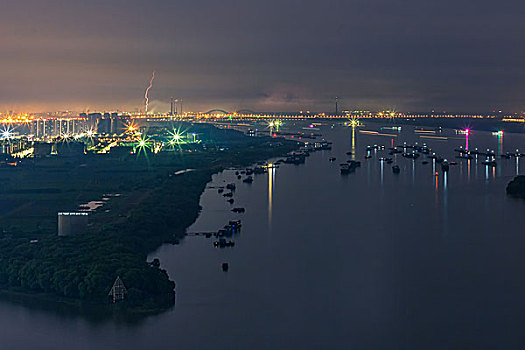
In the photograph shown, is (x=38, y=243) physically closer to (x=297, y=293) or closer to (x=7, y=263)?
(x=7, y=263)

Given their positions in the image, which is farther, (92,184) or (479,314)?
(92,184)

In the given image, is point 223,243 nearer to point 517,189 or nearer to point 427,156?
point 517,189

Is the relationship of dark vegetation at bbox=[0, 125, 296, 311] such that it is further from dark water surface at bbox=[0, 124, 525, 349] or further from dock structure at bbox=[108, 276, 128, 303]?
dark water surface at bbox=[0, 124, 525, 349]

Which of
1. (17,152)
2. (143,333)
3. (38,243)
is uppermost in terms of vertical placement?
(17,152)

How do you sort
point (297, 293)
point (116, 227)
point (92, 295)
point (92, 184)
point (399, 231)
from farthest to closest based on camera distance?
point (92, 184) < point (399, 231) < point (116, 227) < point (297, 293) < point (92, 295)

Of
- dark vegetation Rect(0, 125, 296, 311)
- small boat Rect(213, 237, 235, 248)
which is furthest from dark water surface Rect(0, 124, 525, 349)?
dark vegetation Rect(0, 125, 296, 311)

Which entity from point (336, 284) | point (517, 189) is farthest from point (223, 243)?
point (517, 189)

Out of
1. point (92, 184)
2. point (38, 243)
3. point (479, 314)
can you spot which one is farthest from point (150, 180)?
point (479, 314)
